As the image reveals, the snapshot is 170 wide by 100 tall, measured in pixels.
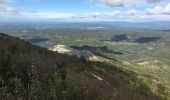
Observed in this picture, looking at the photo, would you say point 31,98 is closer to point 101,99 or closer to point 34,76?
point 34,76

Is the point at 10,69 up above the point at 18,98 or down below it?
below

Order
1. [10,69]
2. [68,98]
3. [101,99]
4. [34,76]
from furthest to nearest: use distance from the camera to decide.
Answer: [10,69], [101,99], [68,98], [34,76]

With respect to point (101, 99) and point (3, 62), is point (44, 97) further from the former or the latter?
point (3, 62)

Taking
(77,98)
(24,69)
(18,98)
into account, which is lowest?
(24,69)

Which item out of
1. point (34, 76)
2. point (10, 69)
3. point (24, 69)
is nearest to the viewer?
point (34, 76)

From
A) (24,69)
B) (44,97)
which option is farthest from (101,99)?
(24,69)

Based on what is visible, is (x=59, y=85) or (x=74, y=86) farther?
(x=74, y=86)

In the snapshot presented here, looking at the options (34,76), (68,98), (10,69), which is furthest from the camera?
(10,69)

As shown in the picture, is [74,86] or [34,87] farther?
[74,86]

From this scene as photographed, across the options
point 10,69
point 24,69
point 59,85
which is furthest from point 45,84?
point 24,69
